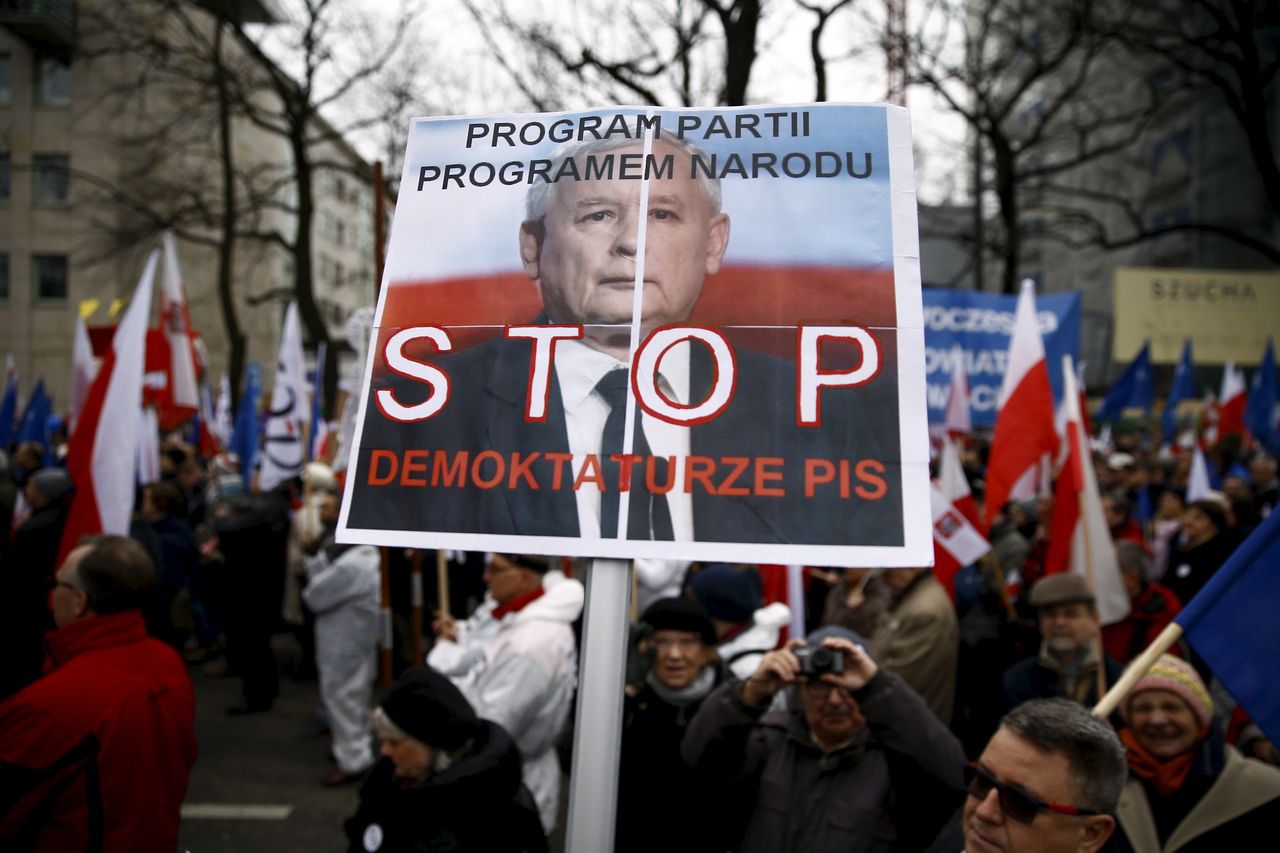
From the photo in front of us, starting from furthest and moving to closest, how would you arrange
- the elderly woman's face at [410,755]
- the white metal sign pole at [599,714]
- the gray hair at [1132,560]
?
→ the gray hair at [1132,560]
the elderly woman's face at [410,755]
the white metal sign pole at [599,714]

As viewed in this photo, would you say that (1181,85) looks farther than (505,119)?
Yes

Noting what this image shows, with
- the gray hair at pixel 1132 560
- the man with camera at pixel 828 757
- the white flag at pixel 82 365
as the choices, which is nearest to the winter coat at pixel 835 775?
the man with camera at pixel 828 757

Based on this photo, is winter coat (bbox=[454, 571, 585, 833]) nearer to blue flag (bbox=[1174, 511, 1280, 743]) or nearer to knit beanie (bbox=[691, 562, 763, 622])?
knit beanie (bbox=[691, 562, 763, 622])

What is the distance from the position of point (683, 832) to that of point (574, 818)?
146cm

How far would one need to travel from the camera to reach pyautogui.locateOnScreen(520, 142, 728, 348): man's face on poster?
6.86ft

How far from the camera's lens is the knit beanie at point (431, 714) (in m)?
3.06

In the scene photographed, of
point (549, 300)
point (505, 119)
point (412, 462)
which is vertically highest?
point (505, 119)

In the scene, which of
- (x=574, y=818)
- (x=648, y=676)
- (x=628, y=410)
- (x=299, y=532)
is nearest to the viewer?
(x=574, y=818)

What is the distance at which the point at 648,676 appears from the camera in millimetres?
3855

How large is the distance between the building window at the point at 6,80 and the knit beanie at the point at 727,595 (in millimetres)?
36345

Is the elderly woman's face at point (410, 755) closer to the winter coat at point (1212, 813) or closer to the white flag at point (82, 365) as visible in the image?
the winter coat at point (1212, 813)

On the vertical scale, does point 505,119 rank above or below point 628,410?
above

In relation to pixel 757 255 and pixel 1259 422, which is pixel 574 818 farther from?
pixel 1259 422

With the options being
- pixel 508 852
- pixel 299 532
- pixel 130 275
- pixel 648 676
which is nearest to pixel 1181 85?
pixel 299 532
